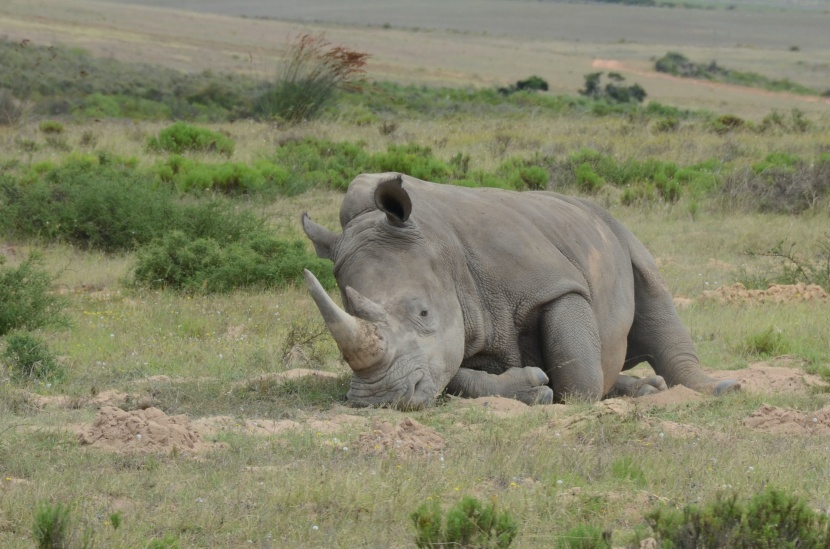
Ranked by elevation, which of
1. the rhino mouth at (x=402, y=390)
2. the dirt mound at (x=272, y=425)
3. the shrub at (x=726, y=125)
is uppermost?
the rhino mouth at (x=402, y=390)

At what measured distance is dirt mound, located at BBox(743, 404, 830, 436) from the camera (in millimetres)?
7211

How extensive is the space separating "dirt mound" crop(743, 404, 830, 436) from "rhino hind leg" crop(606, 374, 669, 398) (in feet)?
4.68

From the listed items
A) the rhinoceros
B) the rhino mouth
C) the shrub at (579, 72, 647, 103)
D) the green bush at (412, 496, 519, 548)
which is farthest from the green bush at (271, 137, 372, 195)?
the shrub at (579, 72, 647, 103)

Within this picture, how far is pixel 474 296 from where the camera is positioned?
783 cm

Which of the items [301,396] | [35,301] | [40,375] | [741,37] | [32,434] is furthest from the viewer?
[741,37]

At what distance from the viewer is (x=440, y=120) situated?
105ft

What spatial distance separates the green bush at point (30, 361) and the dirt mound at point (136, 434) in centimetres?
188

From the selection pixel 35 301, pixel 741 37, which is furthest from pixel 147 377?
pixel 741 37

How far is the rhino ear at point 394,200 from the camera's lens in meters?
7.45

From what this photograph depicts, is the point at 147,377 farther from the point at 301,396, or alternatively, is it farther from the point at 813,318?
the point at 813,318

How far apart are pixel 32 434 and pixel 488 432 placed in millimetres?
2374

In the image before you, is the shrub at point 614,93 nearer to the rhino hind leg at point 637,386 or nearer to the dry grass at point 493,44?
the dry grass at point 493,44

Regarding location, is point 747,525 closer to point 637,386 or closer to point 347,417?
point 347,417

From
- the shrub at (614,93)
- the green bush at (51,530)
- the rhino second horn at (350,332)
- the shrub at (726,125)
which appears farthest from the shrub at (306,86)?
the shrub at (614,93)
